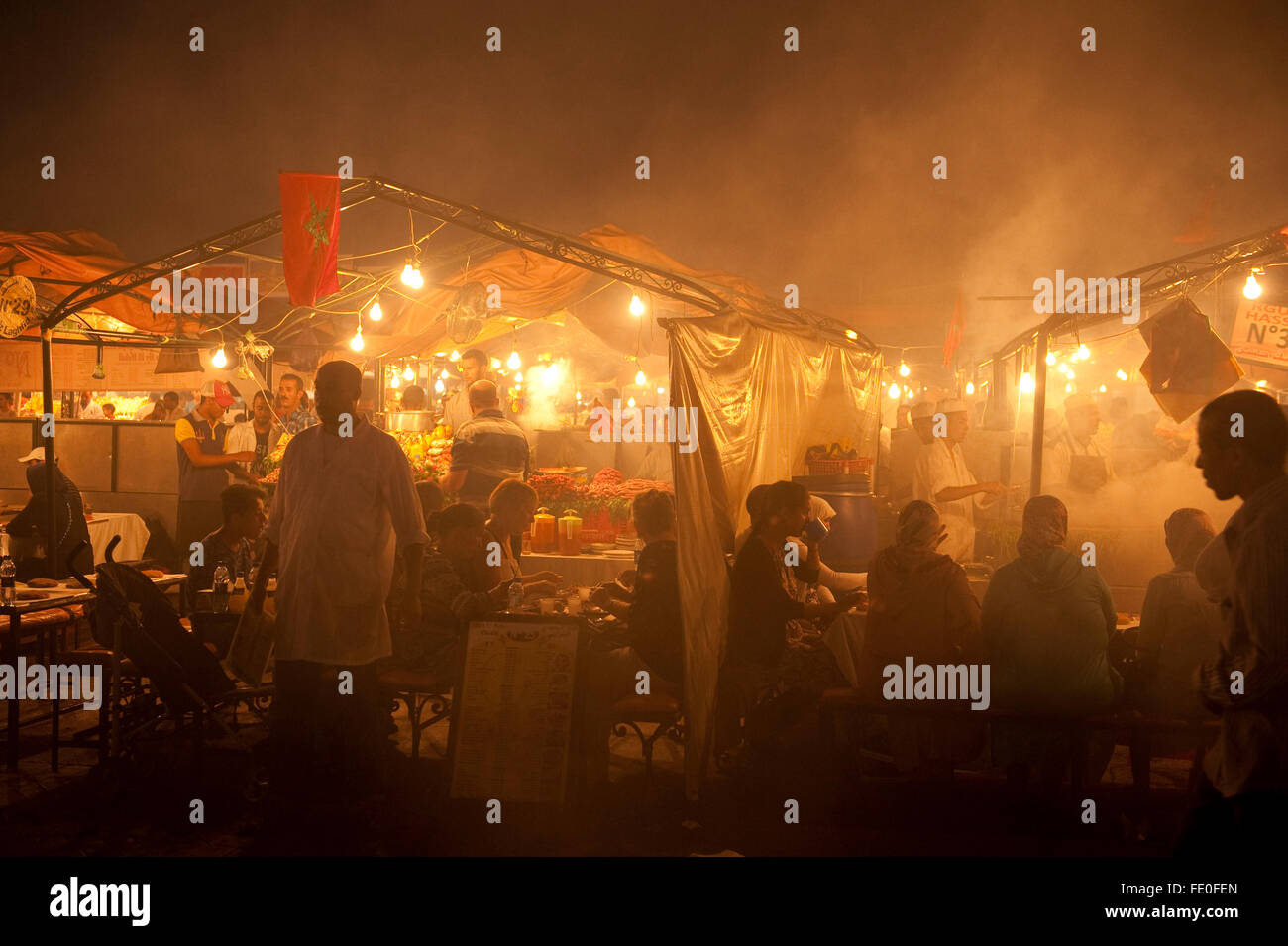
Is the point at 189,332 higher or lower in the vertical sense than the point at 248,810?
higher

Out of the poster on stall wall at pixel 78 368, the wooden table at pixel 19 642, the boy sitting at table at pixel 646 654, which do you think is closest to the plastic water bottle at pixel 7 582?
the wooden table at pixel 19 642

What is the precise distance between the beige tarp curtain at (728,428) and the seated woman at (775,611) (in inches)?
5.4

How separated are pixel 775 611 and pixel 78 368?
43.4 ft

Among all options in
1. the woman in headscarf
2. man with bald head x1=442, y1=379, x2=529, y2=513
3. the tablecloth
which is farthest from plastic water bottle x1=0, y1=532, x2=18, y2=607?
the tablecloth

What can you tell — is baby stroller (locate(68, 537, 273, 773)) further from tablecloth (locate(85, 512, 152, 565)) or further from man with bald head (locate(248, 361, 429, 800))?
tablecloth (locate(85, 512, 152, 565))

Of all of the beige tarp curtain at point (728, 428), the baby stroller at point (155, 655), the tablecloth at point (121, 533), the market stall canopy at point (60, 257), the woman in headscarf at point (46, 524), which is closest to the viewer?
the baby stroller at point (155, 655)

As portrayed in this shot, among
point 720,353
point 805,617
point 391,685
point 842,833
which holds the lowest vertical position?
point 842,833

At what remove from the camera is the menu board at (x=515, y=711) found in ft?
15.1

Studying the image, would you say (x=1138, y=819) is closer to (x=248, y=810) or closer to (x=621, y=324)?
(x=248, y=810)

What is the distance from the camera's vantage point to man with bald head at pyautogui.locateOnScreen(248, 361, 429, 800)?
434 centimetres

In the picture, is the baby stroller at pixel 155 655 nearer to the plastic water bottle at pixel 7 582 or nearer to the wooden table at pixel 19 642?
the wooden table at pixel 19 642

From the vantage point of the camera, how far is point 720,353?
575cm

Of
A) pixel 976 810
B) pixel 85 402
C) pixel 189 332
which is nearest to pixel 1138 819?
pixel 976 810
